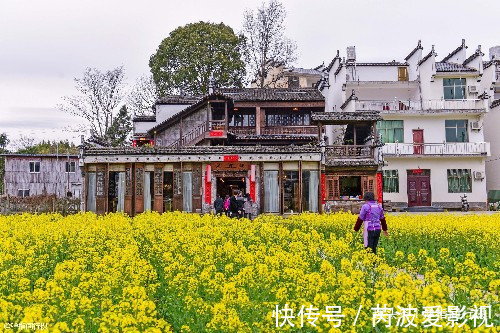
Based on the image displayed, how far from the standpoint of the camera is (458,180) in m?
39.7

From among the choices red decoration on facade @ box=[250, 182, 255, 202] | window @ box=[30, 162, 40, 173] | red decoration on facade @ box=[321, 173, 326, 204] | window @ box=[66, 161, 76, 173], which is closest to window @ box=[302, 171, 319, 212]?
red decoration on facade @ box=[321, 173, 326, 204]

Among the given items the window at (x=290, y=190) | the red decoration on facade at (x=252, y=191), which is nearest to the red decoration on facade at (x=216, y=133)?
the red decoration on facade at (x=252, y=191)

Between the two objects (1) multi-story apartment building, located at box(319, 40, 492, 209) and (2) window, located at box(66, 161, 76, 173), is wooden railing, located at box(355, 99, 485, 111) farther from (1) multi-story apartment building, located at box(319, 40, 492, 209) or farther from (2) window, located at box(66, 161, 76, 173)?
(2) window, located at box(66, 161, 76, 173)

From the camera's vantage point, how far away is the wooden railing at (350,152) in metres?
29.9

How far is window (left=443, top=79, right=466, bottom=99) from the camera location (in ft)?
133

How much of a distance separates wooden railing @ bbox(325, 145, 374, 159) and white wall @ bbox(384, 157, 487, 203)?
385 inches

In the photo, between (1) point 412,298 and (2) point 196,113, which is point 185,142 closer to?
(2) point 196,113

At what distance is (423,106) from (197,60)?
2094 centimetres

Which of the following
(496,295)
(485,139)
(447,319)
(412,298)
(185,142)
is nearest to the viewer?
(447,319)

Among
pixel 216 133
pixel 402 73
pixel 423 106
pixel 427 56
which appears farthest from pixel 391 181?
pixel 216 133

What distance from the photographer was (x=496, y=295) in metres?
7.20

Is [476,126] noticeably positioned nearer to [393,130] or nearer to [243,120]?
[393,130]

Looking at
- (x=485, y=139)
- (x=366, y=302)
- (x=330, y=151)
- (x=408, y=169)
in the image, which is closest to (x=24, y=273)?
(x=366, y=302)

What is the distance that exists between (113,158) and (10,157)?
2473 cm
